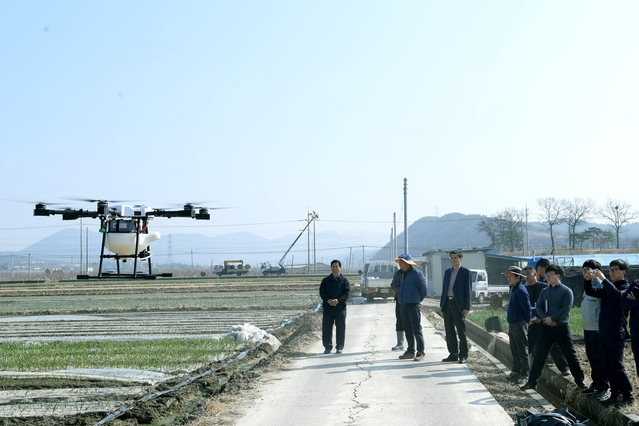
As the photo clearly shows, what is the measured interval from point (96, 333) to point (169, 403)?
44.9ft

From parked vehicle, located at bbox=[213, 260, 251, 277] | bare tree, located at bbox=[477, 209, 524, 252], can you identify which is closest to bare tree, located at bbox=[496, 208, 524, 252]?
bare tree, located at bbox=[477, 209, 524, 252]

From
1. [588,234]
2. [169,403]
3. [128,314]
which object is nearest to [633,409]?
[169,403]

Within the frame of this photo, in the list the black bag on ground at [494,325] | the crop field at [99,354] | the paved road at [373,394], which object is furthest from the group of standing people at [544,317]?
the black bag on ground at [494,325]

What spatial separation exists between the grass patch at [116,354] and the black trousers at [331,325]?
211 cm

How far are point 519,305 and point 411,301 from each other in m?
2.76

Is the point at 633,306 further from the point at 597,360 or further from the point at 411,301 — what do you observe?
the point at 411,301

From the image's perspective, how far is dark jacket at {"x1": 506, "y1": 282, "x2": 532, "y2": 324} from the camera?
12156 millimetres

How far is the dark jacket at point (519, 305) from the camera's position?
12.2 metres

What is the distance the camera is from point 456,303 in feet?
45.7

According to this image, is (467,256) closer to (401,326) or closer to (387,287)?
(387,287)

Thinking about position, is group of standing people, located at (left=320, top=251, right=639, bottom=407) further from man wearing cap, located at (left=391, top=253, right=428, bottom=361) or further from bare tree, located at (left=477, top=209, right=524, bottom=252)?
bare tree, located at (left=477, top=209, right=524, bottom=252)

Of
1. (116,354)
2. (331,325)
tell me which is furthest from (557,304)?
(116,354)

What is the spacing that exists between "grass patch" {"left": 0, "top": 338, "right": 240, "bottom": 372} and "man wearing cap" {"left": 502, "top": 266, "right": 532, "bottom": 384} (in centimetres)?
563

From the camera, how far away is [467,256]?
4662 centimetres
